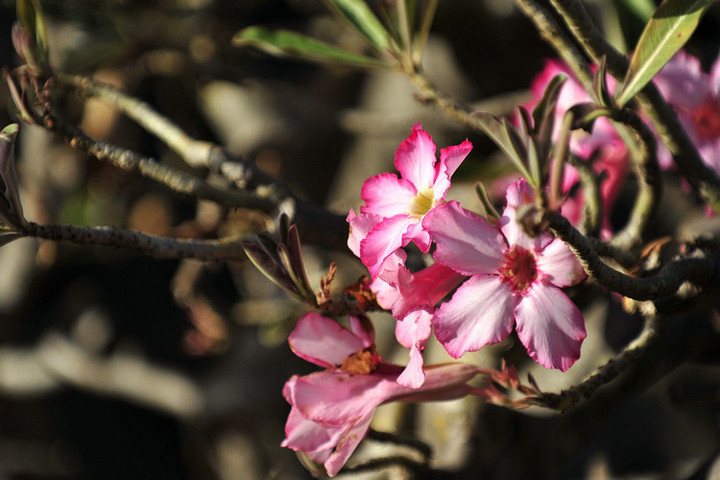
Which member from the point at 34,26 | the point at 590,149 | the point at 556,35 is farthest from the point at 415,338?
the point at 34,26

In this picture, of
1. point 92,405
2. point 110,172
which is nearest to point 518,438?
point 110,172

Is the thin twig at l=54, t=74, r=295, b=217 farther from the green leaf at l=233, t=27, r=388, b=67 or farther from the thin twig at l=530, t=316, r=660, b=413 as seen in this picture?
the thin twig at l=530, t=316, r=660, b=413

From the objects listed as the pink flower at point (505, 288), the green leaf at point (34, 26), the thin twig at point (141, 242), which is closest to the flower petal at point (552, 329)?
the pink flower at point (505, 288)

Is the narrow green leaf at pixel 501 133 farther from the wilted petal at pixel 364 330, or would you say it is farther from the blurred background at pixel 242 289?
the blurred background at pixel 242 289

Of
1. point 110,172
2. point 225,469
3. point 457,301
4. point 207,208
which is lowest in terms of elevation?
point 225,469

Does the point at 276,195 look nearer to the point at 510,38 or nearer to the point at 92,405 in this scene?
the point at 510,38

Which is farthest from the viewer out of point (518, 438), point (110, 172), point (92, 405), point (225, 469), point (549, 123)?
point (92, 405)
